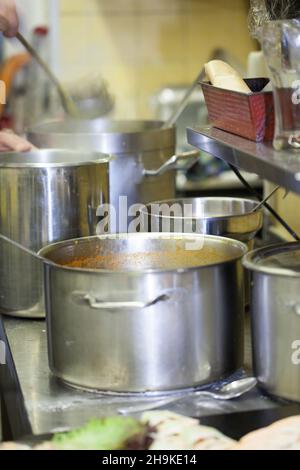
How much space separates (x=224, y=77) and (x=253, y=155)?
0.93ft

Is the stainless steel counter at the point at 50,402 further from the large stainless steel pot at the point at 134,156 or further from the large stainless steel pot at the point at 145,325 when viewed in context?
the large stainless steel pot at the point at 134,156

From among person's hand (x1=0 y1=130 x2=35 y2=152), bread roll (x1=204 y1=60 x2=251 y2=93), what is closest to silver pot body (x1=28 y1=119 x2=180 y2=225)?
person's hand (x1=0 y1=130 x2=35 y2=152)

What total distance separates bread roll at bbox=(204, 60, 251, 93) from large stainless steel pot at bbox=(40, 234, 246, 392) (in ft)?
0.89

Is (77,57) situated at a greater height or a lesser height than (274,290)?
greater

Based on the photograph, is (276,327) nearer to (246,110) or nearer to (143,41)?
(246,110)

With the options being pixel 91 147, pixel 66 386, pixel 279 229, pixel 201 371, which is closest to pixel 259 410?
pixel 201 371

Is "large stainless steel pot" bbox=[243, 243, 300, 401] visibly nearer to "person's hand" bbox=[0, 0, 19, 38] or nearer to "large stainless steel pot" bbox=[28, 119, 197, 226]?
"large stainless steel pot" bbox=[28, 119, 197, 226]

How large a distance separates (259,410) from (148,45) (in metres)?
2.80

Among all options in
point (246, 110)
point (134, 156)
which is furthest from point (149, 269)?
point (134, 156)

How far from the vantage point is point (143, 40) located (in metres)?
3.70

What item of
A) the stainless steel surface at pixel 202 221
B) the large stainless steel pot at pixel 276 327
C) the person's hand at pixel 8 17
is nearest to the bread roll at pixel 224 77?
the stainless steel surface at pixel 202 221

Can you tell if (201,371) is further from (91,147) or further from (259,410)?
(91,147)

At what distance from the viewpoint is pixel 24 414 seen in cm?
111

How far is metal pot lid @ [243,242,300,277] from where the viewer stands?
1.06m
